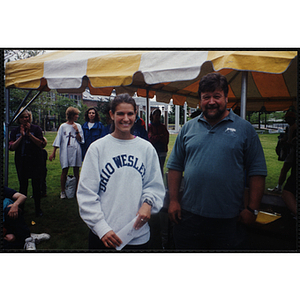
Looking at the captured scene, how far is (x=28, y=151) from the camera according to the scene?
10.1 ft

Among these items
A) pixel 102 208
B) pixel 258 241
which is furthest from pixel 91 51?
pixel 258 241

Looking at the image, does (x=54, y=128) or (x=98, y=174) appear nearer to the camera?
(x=98, y=174)

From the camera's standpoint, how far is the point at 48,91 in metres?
3.29

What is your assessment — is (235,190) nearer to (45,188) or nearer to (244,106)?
(244,106)

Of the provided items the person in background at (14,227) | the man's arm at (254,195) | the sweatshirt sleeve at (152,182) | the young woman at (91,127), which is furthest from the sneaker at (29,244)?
the man's arm at (254,195)

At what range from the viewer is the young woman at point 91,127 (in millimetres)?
2652

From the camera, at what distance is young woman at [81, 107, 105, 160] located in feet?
8.70

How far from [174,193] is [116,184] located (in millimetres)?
573

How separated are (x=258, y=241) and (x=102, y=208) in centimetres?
163

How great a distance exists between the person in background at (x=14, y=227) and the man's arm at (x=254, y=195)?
7.35ft

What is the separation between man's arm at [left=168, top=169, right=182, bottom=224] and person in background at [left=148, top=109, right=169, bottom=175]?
721 millimetres

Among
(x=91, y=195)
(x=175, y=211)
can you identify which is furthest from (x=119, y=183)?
(x=175, y=211)

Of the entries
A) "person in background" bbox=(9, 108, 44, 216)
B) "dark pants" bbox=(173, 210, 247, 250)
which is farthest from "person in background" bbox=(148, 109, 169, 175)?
"person in background" bbox=(9, 108, 44, 216)

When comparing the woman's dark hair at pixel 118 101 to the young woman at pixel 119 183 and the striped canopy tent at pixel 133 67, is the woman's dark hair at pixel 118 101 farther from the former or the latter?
the striped canopy tent at pixel 133 67
